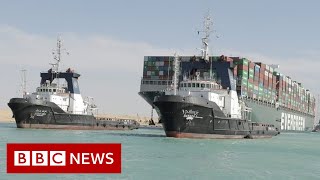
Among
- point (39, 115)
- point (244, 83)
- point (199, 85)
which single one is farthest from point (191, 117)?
point (244, 83)

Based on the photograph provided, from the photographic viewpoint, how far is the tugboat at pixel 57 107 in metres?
62.2

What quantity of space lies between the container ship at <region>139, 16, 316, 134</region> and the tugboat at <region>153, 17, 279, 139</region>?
0.41 metres

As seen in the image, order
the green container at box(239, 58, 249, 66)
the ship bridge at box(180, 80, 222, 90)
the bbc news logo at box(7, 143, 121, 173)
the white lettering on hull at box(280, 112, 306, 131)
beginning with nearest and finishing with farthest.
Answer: the bbc news logo at box(7, 143, 121, 173) → the ship bridge at box(180, 80, 222, 90) → the green container at box(239, 58, 249, 66) → the white lettering on hull at box(280, 112, 306, 131)

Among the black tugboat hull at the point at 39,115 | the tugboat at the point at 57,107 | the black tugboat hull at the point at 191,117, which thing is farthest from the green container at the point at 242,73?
the black tugboat hull at the point at 191,117

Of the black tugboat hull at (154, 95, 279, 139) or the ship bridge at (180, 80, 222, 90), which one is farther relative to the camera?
the ship bridge at (180, 80, 222, 90)

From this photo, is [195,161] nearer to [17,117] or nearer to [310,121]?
[17,117]

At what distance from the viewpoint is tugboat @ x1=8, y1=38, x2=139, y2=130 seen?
6222cm

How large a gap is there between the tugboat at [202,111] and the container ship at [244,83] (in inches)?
16.2

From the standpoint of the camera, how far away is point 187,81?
176ft

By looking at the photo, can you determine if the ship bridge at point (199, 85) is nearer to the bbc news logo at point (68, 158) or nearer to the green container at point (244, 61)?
the bbc news logo at point (68, 158)

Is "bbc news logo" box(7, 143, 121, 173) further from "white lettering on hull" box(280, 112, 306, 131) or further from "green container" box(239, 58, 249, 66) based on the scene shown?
"white lettering on hull" box(280, 112, 306, 131)

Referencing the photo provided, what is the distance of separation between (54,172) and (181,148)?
52.3 feet

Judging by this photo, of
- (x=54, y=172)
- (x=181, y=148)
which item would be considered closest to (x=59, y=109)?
(x=181, y=148)

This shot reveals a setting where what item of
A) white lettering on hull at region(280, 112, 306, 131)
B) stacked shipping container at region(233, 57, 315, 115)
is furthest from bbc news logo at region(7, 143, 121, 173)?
white lettering on hull at region(280, 112, 306, 131)
